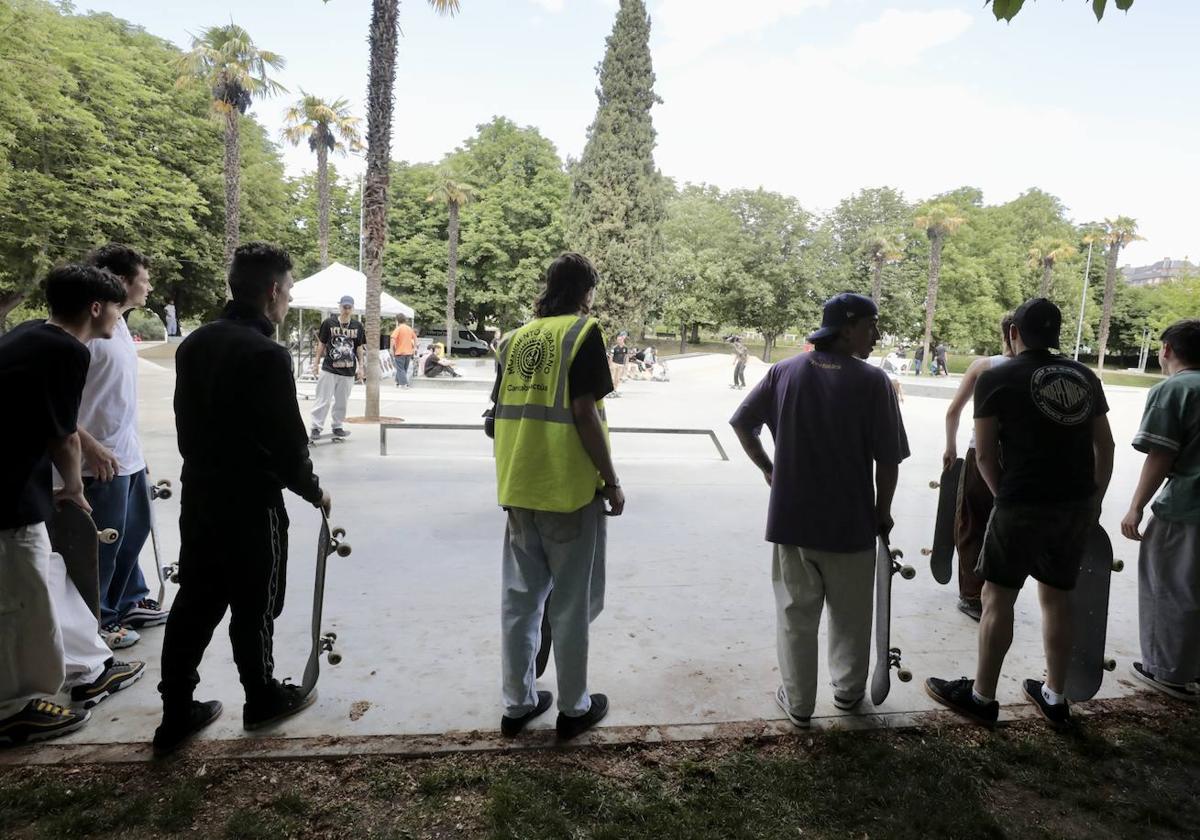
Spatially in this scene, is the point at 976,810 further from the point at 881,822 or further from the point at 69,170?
the point at 69,170

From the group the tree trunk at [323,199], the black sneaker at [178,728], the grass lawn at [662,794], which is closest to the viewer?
the grass lawn at [662,794]

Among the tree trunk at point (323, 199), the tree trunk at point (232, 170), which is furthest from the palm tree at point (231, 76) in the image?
the tree trunk at point (323, 199)

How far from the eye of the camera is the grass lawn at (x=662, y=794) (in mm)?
2314

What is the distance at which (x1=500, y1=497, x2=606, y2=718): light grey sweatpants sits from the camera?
108 inches

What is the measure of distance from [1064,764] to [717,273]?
143 feet

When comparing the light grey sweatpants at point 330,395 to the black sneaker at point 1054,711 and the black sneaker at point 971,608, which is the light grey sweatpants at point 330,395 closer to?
the black sneaker at point 971,608

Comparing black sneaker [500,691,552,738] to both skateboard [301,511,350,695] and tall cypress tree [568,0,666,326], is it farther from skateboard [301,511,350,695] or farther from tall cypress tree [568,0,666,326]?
tall cypress tree [568,0,666,326]

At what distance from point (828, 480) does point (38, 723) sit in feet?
10.4

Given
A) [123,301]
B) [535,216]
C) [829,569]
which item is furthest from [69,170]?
[829,569]

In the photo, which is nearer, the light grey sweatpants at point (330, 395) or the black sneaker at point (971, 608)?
the black sneaker at point (971, 608)

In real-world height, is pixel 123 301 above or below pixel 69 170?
below

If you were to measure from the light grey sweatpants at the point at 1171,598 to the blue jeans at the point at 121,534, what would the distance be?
16.1 ft

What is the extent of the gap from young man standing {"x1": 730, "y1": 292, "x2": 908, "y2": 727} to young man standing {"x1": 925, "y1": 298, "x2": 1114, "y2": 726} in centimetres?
47

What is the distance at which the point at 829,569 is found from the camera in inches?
114
